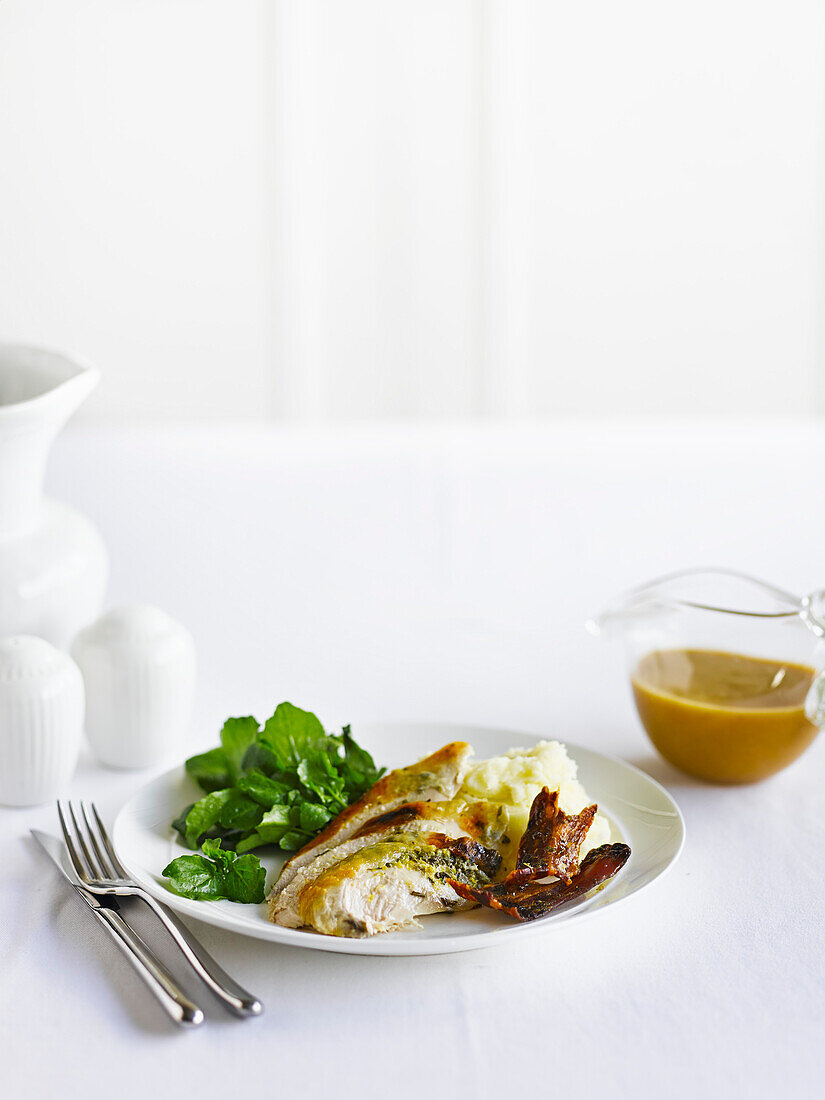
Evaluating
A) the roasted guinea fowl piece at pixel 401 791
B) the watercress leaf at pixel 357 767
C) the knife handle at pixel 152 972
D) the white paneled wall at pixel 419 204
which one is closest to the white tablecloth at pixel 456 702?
the knife handle at pixel 152 972

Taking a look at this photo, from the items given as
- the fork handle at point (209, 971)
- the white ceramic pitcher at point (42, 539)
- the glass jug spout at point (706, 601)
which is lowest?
the fork handle at point (209, 971)

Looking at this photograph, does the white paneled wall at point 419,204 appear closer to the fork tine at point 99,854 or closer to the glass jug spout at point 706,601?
the glass jug spout at point 706,601

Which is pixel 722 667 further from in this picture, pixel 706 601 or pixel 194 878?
pixel 194 878

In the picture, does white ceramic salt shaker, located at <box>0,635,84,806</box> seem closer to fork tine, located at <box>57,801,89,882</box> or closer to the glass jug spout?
fork tine, located at <box>57,801,89,882</box>

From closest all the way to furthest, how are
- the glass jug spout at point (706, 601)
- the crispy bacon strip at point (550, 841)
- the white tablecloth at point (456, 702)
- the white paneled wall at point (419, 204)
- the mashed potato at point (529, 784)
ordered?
the white tablecloth at point (456, 702)
the crispy bacon strip at point (550, 841)
the mashed potato at point (529, 784)
the glass jug spout at point (706, 601)
the white paneled wall at point (419, 204)

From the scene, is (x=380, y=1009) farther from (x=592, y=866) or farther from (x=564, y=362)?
(x=564, y=362)

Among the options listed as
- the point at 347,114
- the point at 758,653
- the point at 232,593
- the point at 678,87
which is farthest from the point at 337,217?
the point at 758,653

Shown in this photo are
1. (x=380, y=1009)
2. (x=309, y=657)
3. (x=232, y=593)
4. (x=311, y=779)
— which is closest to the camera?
(x=380, y=1009)
